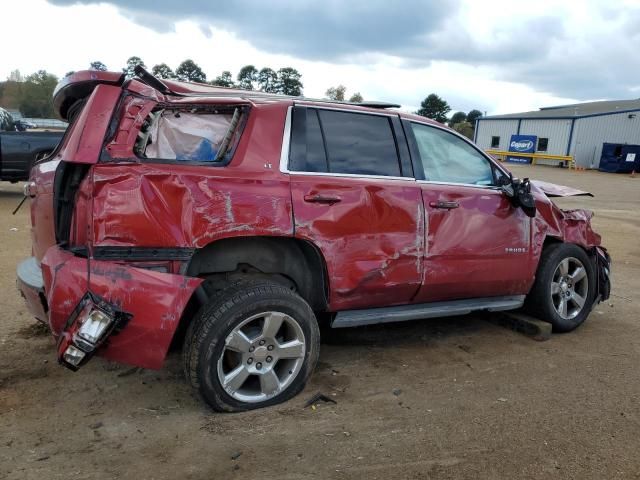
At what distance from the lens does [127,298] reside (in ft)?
9.63

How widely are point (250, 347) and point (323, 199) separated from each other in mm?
1045

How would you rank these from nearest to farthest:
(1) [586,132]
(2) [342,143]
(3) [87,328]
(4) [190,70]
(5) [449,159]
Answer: (3) [87,328] → (2) [342,143] → (5) [449,159] → (1) [586,132] → (4) [190,70]

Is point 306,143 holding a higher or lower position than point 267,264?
higher

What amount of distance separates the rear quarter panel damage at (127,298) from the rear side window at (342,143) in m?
1.15

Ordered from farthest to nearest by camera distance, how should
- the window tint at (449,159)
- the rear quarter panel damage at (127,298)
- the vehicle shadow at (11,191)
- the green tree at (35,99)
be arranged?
1. the green tree at (35,99)
2. the vehicle shadow at (11,191)
3. the window tint at (449,159)
4. the rear quarter panel damage at (127,298)

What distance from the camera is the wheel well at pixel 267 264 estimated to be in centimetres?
342

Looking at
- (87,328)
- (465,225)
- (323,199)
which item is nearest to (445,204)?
(465,225)

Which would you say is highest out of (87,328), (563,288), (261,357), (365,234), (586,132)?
(586,132)

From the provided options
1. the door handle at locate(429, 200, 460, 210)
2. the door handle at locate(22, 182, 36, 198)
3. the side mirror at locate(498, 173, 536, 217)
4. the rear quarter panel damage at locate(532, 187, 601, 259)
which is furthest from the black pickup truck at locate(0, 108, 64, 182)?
the rear quarter panel damage at locate(532, 187, 601, 259)

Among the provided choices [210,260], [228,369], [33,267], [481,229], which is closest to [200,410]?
[228,369]

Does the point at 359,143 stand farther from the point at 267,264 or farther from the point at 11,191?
the point at 11,191

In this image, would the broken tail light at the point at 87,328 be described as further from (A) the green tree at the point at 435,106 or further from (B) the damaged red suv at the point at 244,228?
(A) the green tree at the point at 435,106

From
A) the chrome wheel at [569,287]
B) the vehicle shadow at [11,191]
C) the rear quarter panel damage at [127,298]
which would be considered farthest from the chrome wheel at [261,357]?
the vehicle shadow at [11,191]

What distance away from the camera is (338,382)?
12.4ft
